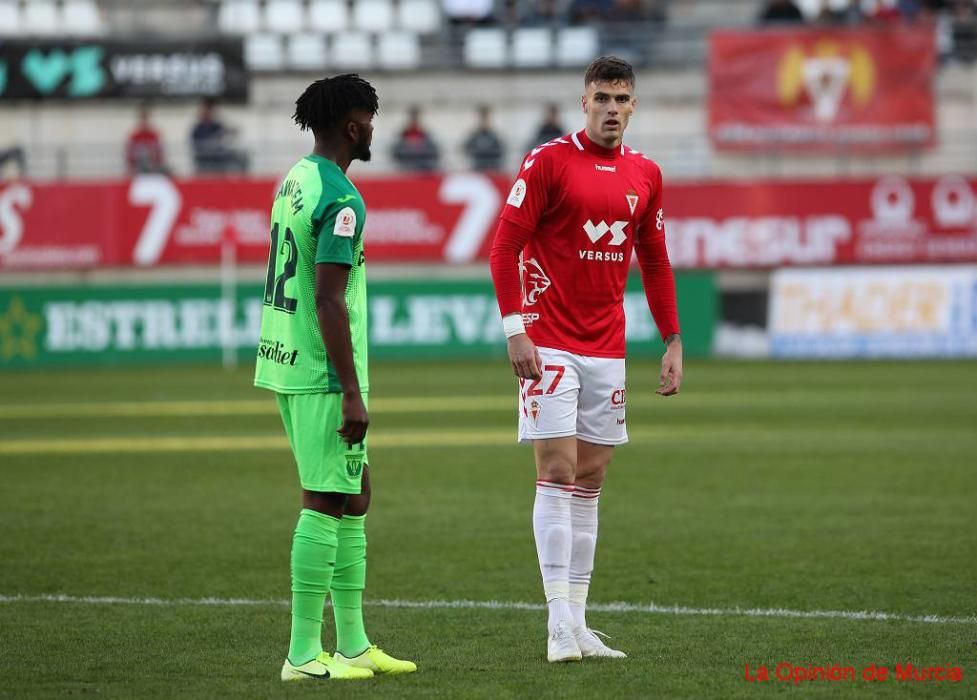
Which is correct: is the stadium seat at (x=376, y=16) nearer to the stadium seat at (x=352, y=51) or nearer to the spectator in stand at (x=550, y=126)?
the stadium seat at (x=352, y=51)

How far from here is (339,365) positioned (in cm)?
557

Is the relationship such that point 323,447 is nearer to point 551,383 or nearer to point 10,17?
point 551,383

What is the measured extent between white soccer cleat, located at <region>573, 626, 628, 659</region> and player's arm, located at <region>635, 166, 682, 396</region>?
1085mm

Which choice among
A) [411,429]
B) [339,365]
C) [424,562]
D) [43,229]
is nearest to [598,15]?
[43,229]

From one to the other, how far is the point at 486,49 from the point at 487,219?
4791mm

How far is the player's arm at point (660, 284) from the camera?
21.7 feet

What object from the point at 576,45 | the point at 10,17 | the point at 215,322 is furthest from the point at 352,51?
the point at 215,322

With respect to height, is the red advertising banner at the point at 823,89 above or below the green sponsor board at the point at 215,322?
above

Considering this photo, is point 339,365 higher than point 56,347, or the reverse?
point 339,365

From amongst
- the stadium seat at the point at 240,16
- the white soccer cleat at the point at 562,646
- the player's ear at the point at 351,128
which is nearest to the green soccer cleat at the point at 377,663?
the white soccer cleat at the point at 562,646

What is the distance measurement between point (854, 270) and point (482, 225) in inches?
252

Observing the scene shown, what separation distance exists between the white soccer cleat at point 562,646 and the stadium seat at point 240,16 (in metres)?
27.7

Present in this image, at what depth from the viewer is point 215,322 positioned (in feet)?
85.3

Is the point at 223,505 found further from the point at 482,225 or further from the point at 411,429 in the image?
the point at 482,225
